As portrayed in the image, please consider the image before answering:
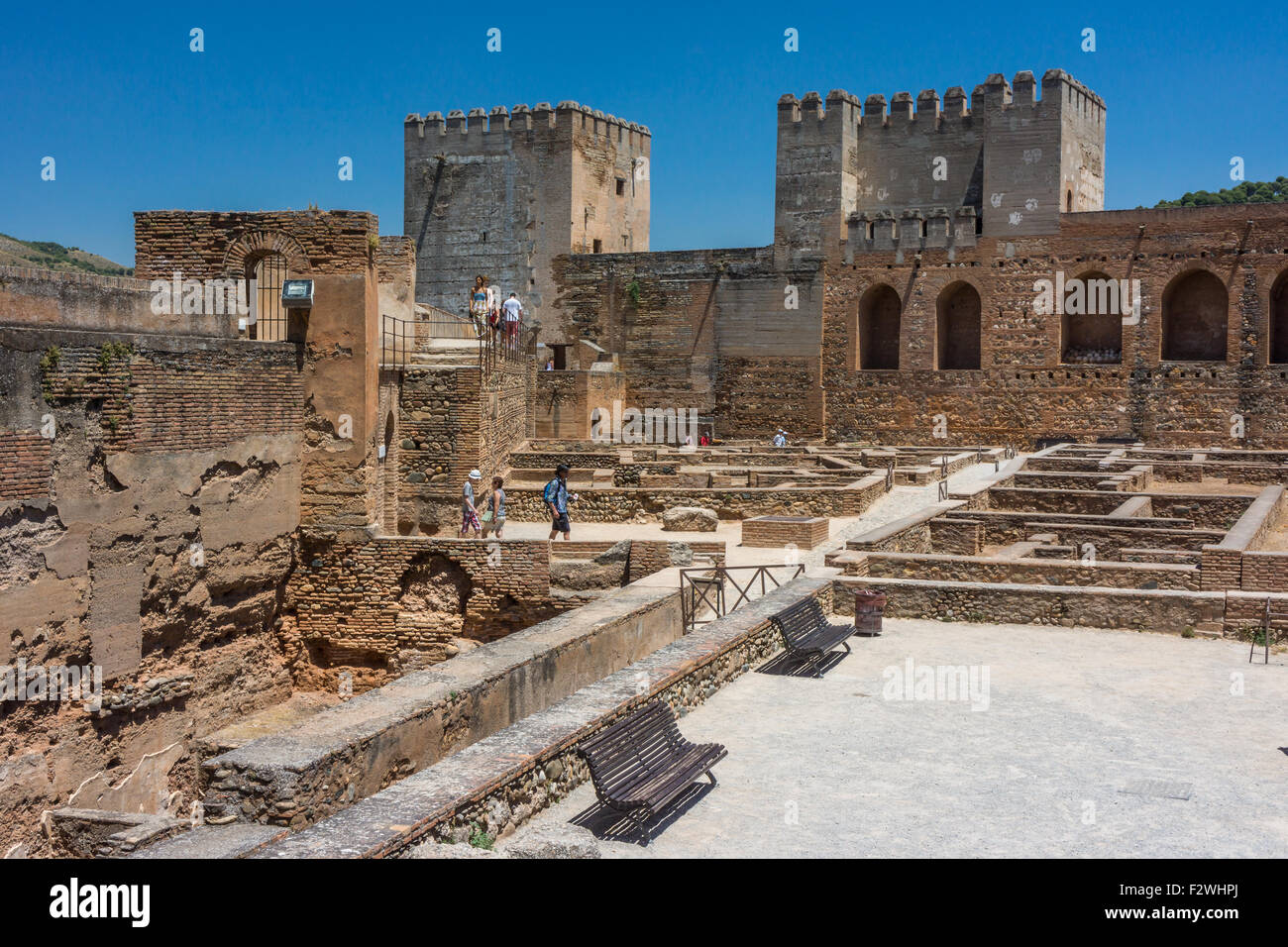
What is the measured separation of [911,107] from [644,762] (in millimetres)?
29219

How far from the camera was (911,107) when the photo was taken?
108ft

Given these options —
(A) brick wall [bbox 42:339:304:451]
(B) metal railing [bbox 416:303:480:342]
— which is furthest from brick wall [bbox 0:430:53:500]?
(B) metal railing [bbox 416:303:480:342]

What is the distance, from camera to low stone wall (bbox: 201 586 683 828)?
671cm

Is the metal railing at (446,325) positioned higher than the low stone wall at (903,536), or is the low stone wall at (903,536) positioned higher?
the metal railing at (446,325)

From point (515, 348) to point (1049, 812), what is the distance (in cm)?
2085

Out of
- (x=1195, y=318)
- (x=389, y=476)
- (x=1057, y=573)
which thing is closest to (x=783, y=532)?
(x=1057, y=573)

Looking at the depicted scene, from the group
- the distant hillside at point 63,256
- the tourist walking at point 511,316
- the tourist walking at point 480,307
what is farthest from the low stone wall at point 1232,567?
the distant hillside at point 63,256

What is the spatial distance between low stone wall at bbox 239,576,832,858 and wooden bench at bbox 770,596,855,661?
0.68m

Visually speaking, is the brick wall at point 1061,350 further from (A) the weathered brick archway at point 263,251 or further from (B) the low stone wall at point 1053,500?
(A) the weathered brick archway at point 263,251

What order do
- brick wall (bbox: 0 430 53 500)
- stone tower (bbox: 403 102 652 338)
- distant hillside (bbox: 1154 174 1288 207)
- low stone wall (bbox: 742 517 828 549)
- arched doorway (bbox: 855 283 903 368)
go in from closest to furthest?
brick wall (bbox: 0 430 53 500)
low stone wall (bbox: 742 517 828 549)
arched doorway (bbox: 855 283 903 368)
stone tower (bbox: 403 102 652 338)
distant hillside (bbox: 1154 174 1288 207)

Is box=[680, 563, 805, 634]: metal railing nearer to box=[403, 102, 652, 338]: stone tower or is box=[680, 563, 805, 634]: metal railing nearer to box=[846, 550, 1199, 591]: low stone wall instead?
box=[846, 550, 1199, 591]: low stone wall

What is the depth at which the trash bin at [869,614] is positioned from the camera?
10.9 m

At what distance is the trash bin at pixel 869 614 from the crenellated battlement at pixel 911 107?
2285cm

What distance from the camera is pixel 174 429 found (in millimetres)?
11070
